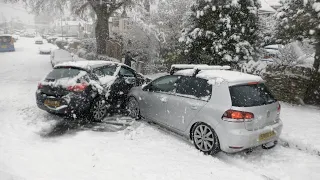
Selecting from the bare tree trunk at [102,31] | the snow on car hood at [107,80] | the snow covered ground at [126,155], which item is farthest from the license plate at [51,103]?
the bare tree trunk at [102,31]

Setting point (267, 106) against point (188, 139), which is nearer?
point (267, 106)

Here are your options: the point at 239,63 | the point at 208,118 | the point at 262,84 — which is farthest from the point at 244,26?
the point at 208,118

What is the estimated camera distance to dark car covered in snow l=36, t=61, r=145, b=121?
7062 millimetres

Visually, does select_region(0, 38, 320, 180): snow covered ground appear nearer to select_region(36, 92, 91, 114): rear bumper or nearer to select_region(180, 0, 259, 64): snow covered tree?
select_region(36, 92, 91, 114): rear bumper

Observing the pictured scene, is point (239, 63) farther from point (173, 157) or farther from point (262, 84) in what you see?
point (173, 157)

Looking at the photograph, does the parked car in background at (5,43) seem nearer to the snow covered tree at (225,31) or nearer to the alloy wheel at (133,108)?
the snow covered tree at (225,31)

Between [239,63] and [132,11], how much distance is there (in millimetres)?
9538

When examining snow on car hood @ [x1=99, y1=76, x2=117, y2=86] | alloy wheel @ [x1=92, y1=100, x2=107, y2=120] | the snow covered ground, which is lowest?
the snow covered ground

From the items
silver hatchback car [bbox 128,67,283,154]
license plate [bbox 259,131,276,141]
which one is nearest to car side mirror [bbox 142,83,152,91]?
silver hatchback car [bbox 128,67,283,154]

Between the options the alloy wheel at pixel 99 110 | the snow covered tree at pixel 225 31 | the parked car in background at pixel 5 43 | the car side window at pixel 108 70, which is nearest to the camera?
the alloy wheel at pixel 99 110

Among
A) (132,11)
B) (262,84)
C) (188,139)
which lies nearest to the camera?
(262,84)

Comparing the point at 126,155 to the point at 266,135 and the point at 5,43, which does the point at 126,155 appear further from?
the point at 5,43

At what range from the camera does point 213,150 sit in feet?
18.2

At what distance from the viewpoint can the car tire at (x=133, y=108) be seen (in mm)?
7676
